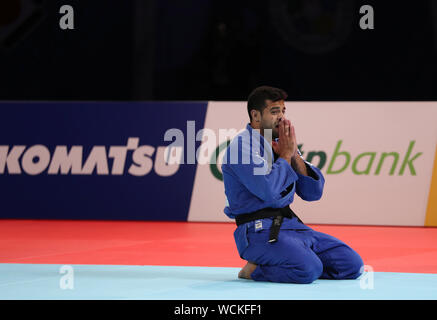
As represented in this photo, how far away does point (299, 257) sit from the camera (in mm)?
4977

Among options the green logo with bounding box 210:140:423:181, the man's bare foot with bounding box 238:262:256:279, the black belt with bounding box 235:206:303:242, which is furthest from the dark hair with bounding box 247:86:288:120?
the green logo with bounding box 210:140:423:181

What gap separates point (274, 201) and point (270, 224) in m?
0.17

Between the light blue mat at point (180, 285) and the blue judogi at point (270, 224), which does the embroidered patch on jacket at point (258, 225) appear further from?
the light blue mat at point (180, 285)

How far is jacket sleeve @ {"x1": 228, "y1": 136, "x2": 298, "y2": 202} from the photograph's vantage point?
193 inches

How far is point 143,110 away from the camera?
9.66 m

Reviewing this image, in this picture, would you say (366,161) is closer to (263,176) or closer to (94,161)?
(94,161)

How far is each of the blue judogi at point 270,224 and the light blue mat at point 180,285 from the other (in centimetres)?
11
